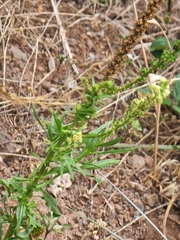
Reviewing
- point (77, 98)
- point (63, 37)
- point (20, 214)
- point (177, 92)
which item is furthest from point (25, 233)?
point (63, 37)

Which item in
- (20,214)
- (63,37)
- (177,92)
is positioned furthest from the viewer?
(63,37)

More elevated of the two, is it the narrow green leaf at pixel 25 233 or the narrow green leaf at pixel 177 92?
the narrow green leaf at pixel 177 92

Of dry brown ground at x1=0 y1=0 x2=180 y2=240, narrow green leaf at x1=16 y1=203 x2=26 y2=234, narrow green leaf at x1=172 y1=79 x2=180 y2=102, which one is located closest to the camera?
narrow green leaf at x1=16 y1=203 x2=26 y2=234

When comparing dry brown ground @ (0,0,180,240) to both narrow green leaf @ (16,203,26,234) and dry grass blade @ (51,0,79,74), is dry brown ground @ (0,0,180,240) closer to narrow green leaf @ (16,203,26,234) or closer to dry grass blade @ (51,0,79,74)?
dry grass blade @ (51,0,79,74)

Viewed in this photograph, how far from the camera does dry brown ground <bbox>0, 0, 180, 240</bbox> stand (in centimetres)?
185

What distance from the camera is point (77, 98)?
2.14m

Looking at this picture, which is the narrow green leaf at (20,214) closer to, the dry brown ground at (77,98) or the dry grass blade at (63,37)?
the dry brown ground at (77,98)

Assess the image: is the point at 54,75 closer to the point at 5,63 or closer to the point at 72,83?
the point at 72,83

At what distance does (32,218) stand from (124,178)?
775 mm

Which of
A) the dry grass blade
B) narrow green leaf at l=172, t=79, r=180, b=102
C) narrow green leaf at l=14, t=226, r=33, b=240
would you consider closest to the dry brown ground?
the dry grass blade

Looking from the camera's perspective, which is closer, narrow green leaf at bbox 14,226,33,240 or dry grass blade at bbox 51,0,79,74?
narrow green leaf at bbox 14,226,33,240

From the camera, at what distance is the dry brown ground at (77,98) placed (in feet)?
6.07

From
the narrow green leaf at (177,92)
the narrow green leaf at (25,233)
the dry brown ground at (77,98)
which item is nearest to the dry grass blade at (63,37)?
the dry brown ground at (77,98)

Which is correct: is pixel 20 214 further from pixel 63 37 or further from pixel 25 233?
pixel 63 37
